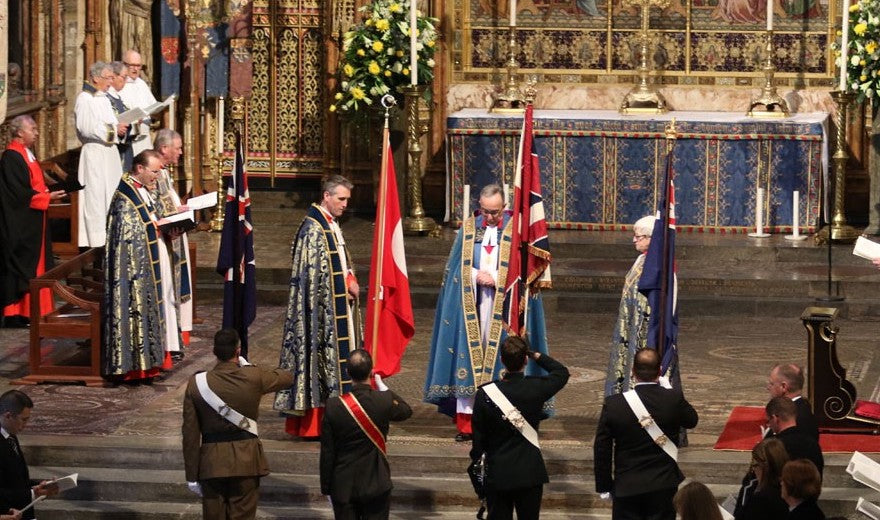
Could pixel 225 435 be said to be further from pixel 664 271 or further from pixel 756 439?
pixel 756 439

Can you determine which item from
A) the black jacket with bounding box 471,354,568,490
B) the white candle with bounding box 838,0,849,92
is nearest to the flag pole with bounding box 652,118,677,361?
the black jacket with bounding box 471,354,568,490

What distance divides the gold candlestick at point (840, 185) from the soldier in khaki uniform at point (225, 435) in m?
9.71

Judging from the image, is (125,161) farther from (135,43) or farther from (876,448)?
(876,448)

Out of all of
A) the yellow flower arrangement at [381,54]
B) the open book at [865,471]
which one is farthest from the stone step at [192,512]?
the yellow flower arrangement at [381,54]

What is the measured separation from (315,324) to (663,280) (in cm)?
230

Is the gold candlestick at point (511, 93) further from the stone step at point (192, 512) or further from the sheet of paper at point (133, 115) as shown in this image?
the stone step at point (192, 512)

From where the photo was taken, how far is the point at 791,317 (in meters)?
17.2

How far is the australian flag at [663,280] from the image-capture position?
1184cm

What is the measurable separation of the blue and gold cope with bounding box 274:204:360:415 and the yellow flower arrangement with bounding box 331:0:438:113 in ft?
23.8

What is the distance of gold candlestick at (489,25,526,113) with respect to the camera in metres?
20.6

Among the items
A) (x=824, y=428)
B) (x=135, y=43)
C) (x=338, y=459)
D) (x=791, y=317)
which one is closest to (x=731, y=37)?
(x=791, y=317)

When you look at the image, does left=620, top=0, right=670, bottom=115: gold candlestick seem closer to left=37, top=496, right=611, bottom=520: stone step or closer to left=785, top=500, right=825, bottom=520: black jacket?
left=37, top=496, right=611, bottom=520: stone step

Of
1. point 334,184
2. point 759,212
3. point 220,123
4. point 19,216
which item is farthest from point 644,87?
point 334,184

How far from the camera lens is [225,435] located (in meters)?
10.6
